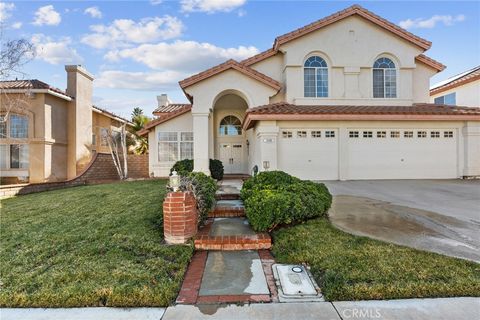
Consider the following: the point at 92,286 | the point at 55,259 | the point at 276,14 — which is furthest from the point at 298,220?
the point at 276,14

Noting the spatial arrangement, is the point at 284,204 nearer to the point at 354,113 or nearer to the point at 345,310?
the point at 345,310

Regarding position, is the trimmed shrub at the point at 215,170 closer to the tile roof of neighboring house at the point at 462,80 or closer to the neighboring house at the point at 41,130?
the neighboring house at the point at 41,130

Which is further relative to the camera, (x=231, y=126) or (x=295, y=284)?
(x=231, y=126)

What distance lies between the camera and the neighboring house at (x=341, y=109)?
13.6m

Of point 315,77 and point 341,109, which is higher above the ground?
point 315,77

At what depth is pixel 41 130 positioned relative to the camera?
1705cm

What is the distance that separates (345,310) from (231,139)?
15944 millimetres

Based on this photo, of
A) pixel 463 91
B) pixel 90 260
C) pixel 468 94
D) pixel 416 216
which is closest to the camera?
pixel 90 260

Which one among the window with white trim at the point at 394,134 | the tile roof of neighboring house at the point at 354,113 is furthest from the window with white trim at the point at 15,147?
the window with white trim at the point at 394,134

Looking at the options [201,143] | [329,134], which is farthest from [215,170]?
Answer: [329,134]

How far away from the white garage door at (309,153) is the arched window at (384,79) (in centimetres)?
483

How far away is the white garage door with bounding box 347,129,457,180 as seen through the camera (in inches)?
551

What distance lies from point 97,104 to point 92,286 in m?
23.2

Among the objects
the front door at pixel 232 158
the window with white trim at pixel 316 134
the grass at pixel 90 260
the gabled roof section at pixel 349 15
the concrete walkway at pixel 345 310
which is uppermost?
the gabled roof section at pixel 349 15
